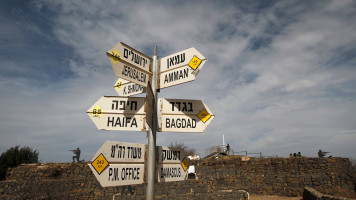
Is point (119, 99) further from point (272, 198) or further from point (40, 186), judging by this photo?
point (272, 198)

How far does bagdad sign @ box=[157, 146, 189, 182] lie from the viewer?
2.46m

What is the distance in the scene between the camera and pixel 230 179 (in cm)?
1625

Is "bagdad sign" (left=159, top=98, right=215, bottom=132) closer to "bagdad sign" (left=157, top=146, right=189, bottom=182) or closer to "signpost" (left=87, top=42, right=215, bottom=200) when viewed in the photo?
"signpost" (left=87, top=42, right=215, bottom=200)

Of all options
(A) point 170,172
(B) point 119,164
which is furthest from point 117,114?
(A) point 170,172

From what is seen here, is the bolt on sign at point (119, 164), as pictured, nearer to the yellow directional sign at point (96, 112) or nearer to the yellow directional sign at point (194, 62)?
the yellow directional sign at point (96, 112)

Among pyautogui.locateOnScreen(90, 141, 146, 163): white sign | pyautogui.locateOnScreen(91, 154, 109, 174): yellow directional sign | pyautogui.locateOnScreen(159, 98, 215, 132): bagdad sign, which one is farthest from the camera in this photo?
pyautogui.locateOnScreen(159, 98, 215, 132): bagdad sign

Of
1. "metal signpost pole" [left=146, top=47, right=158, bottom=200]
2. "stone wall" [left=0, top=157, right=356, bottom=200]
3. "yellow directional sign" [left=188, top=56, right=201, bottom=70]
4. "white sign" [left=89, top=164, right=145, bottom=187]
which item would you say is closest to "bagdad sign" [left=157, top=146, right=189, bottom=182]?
"metal signpost pole" [left=146, top=47, right=158, bottom=200]

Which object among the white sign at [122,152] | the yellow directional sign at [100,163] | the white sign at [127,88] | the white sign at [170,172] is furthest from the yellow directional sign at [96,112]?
the white sign at [170,172]

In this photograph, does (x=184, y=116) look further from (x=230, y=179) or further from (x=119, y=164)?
(x=230, y=179)

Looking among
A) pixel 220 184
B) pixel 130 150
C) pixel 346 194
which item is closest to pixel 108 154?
pixel 130 150

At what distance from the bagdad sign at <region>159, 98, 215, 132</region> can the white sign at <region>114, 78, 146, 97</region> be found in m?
0.49

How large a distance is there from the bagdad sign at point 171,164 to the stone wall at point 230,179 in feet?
28.2

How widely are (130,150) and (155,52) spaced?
137 centimetres

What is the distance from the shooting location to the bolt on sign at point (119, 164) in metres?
2.05
